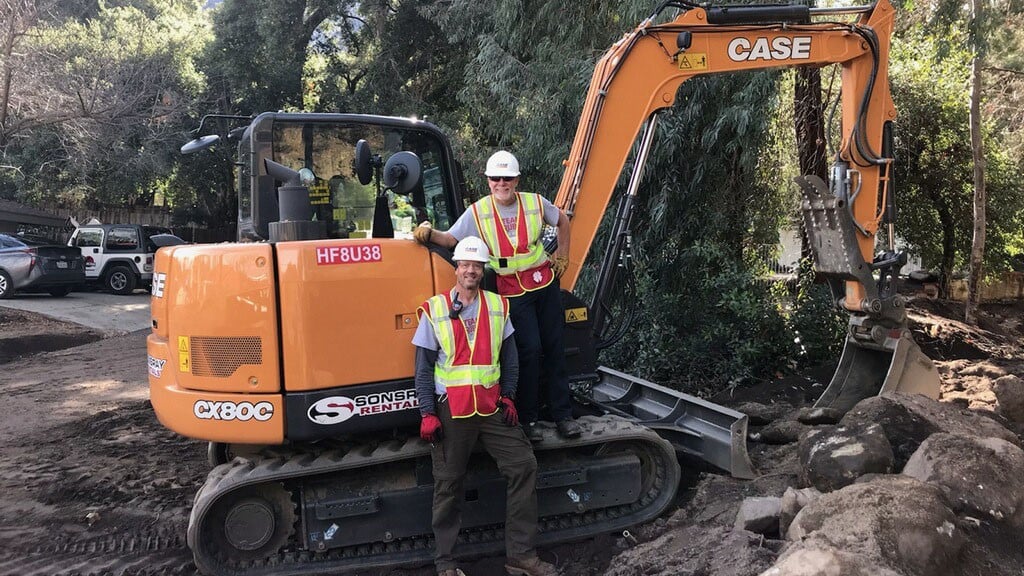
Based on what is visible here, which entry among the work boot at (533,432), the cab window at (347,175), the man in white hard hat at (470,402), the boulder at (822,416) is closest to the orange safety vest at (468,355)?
the man in white hard hat at (470,402)

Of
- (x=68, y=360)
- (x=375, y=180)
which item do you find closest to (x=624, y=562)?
(x=375, y=180)

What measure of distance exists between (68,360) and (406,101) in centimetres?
851

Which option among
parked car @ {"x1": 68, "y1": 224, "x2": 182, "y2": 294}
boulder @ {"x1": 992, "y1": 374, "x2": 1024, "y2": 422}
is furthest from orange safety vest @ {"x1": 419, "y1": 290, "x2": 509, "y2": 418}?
parked car @ {"x1": 68, "y1": 224, "x2": 182, "y2": 294}

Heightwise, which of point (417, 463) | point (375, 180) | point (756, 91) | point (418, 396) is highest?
point (756, 91)

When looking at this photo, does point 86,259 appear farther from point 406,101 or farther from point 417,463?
point 417,463

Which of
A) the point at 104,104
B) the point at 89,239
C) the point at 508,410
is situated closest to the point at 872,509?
the point at 508,410

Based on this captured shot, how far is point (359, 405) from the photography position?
4.02m

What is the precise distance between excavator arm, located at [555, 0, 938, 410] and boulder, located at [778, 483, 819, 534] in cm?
165

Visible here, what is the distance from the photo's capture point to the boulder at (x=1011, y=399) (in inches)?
215

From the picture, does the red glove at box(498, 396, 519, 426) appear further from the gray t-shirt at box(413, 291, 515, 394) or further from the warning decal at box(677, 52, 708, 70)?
the warning decal at box(677, 52, 708, 70)

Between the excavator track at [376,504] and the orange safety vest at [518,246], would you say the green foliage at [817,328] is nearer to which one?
the excavator track at [376,504]

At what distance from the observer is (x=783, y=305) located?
888cm

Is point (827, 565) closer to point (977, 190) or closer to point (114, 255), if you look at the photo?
point (977, 190)

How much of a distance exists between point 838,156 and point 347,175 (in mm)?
3504
